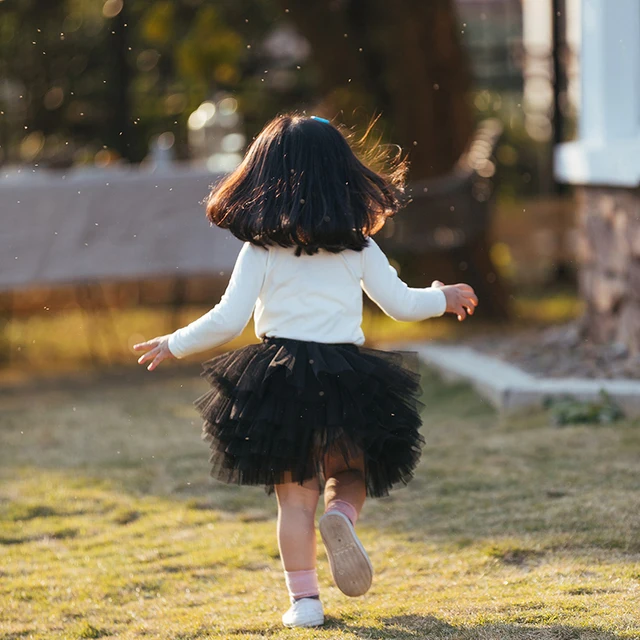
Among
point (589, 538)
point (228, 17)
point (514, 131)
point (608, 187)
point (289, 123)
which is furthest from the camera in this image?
point (514, 131)

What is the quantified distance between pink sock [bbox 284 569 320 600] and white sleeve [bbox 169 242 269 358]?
1.72 ft

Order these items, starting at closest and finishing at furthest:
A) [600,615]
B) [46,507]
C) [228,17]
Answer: [600,615]
[46,507]
[228,17]

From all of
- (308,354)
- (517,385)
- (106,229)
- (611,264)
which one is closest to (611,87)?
(611,264)

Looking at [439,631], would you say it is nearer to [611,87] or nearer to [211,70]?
[611,87]

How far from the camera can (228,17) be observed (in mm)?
9125

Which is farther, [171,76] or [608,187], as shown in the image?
[171,76]

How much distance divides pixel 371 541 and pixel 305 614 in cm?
71

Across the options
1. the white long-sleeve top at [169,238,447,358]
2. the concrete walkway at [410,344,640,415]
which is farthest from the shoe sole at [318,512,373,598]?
the concrete walkway at [410,344,640,415]

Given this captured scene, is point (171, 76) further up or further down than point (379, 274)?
further up

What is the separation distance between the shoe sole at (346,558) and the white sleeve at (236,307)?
0.47 m

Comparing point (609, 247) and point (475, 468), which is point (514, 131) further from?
point (475, 468)

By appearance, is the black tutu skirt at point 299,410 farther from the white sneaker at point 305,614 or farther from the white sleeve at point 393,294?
the white sneaker at point 305,614

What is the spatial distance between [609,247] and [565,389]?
1.03m

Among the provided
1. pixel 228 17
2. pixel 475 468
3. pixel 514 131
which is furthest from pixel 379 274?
pixel 514 131
